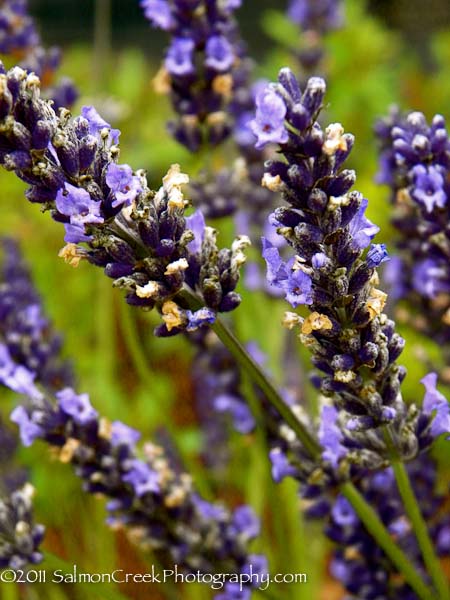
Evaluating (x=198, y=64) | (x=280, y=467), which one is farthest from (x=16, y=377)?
(x=198, y=64)

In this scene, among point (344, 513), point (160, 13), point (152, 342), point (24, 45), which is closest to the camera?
point (344, 513)

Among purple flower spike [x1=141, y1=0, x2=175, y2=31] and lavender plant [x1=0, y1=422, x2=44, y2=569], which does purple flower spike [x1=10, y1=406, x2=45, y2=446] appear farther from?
purple flower spike [x1=141, y1=0, x2=175, y2=31]

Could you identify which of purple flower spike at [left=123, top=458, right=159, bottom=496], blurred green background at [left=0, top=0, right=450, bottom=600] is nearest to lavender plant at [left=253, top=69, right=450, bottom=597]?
blurred green background at [left=0, top=0, right=450, bottom=600]

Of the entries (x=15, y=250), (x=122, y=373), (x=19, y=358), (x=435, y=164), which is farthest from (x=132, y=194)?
(x=122, y=373)

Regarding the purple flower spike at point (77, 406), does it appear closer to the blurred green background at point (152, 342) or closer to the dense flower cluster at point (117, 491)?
the dense flower cluster at point (117, 491)

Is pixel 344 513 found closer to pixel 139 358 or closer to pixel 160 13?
pixel 139 358

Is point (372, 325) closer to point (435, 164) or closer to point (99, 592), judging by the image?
point (435, 164)

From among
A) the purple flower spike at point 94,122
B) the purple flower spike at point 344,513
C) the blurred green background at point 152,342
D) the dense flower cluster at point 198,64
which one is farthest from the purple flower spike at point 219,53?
the purple flower spike at point 344,513
